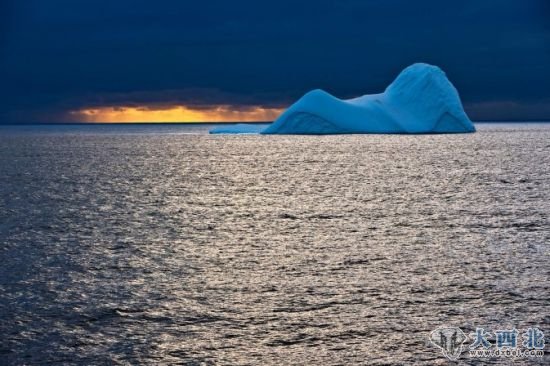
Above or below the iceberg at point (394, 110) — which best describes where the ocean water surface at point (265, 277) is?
below

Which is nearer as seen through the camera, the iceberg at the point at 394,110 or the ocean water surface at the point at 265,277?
the ocean water surface at the point at 265,277

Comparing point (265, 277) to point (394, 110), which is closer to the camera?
point (265, 277)

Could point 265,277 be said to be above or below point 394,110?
below

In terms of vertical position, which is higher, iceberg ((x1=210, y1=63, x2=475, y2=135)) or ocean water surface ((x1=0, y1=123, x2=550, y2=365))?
iceberg ((x1=210, y1=63, x2=475, y2=135))

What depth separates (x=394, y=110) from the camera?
78562 mm

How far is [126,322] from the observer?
8.29 m

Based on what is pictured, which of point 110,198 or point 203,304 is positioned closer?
point 203,304

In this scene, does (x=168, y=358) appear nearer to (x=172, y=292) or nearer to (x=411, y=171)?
(x=172, y=292)

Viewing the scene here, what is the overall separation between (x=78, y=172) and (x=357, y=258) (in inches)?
1110

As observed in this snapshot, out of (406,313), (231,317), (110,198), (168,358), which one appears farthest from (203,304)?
(110,198)

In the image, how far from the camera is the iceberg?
7275 centimetres

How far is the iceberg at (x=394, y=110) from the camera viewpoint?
7275 centimetres

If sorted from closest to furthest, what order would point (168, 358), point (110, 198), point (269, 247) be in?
point (168, 358), point (269, 247), point (110, 198)

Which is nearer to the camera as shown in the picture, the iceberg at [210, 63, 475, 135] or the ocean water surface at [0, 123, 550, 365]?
the ocean water surface at [0, 123, 550, 365]
